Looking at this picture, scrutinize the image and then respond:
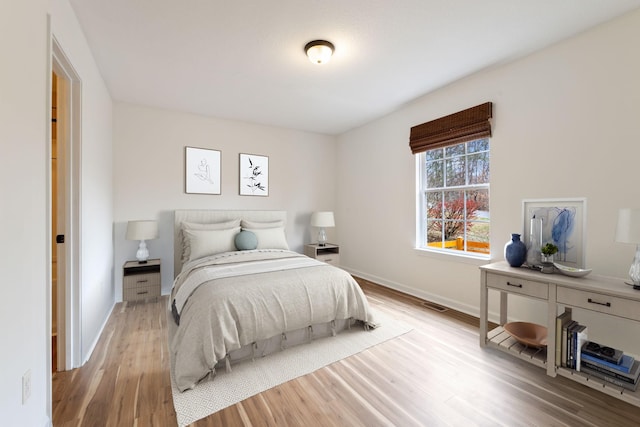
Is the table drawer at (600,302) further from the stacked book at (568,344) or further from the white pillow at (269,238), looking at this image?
the white pillow at (269,238)

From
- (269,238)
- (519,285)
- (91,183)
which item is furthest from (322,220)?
(91,183)

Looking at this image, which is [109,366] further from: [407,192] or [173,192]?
[407,192]

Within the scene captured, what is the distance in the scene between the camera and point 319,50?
232 centimetres

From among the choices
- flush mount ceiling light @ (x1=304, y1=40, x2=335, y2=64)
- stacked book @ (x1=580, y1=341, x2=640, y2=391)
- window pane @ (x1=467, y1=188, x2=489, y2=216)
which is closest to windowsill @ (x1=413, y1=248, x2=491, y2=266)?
window pane @ (x1=467, y1=188, x2=489, y2=216)

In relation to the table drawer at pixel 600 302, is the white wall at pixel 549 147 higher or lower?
higher

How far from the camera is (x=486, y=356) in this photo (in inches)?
86.7

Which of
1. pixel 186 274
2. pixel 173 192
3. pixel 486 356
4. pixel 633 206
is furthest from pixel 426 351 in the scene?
pixel 173 192

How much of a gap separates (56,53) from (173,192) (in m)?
2.31

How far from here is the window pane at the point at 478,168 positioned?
2.98 m

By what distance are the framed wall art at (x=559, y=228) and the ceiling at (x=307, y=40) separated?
1402mm

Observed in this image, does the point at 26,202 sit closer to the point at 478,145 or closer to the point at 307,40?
the point at 307,40

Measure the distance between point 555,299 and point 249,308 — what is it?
224cm

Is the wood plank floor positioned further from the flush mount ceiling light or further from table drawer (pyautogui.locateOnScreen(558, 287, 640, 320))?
the flush mount ceiling light

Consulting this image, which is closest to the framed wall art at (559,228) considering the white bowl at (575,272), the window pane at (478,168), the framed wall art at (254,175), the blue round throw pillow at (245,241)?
the white bowl at (575,272)
